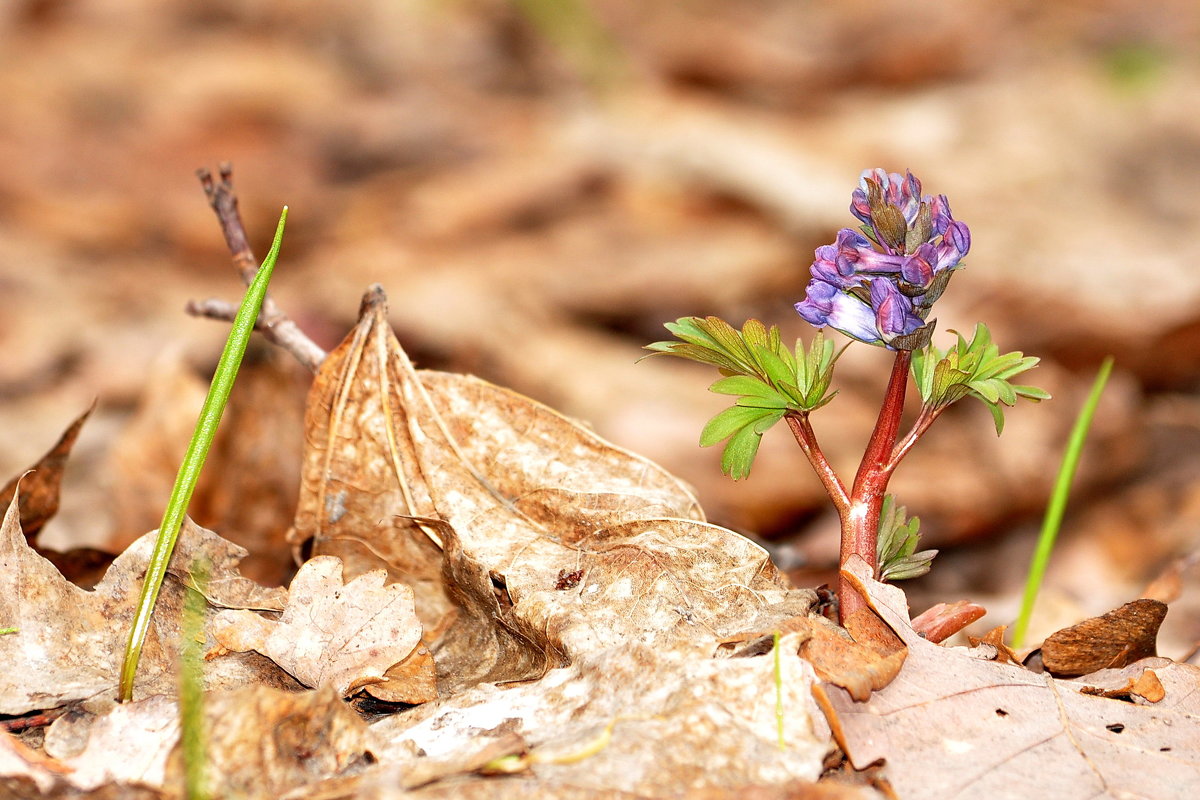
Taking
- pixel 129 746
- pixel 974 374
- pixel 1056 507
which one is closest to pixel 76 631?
pixel 129 746

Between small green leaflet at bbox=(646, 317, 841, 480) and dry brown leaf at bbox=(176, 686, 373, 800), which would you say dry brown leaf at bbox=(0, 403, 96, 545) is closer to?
dry brown leaf at bbox=(176, 686, 373, 800)

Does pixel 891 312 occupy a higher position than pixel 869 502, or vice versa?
pixel 891 312

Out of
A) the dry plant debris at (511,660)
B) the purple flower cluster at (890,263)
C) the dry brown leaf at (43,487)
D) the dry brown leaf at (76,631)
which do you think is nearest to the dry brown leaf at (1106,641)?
the dry plant debris at (511,660)

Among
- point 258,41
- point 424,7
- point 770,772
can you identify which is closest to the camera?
point 770,772

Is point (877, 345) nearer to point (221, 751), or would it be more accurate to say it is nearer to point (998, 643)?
point (998, 643)

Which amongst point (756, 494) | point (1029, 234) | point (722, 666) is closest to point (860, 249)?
point (722, 666)

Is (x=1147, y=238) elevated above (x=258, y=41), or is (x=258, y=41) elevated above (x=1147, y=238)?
(x=258, y=41)

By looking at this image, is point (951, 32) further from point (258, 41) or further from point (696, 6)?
point (258, 41)
